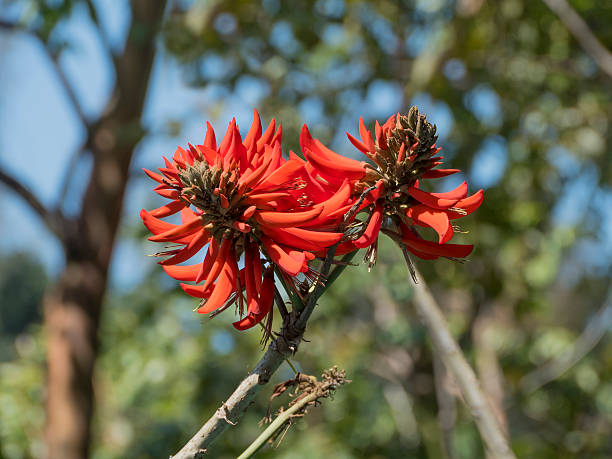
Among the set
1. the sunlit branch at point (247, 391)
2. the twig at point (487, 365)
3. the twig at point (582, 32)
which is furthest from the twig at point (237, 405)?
the twig at point (487, 365)

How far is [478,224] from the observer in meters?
2.72

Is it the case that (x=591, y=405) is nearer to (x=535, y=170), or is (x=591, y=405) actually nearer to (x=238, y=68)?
(x=535, y=170)

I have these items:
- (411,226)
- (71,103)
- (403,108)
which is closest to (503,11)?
(403,108)

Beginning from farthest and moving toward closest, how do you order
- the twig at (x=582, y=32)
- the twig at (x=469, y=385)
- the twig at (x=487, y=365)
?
the twig at (x=487, y=365) < the twig at (x=582, y=32) < the twig at (x=469, y=385)

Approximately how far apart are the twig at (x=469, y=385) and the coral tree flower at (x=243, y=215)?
0.18m

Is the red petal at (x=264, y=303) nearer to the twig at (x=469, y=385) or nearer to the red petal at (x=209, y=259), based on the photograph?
the red petal at (x=209, y=259)

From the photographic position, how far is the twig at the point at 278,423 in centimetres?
45

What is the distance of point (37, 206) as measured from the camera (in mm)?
2531

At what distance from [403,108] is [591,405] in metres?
2.06

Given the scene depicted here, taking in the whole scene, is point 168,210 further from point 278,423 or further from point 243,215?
point 278,423

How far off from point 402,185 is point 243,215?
0.13 metres

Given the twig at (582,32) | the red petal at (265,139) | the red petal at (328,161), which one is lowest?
the red petal at (328,161)

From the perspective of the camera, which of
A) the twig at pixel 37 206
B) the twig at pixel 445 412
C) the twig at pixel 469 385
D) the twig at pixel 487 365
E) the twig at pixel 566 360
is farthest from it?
the twig at pixel 487 365

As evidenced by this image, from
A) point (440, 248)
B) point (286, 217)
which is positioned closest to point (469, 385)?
point (440, 248)
